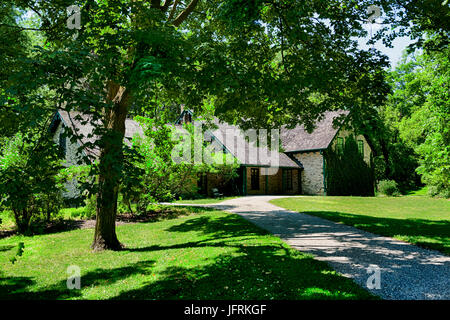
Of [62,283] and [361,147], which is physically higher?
[361,147]

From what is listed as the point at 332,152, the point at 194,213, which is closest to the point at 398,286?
the point at 194,213

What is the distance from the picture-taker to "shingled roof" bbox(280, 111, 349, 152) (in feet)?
81.9

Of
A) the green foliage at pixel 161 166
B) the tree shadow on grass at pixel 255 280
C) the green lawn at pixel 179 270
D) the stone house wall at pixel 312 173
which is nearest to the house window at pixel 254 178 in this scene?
the stone house wall at pixel 312 173

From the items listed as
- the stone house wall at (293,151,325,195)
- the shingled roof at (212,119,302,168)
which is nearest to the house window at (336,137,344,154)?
the stone house wall at (293,151,325,195)

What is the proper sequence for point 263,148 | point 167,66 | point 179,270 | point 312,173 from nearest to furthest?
1. point 167,66
2. point 179,270
3. point 312,173
4. point 263,148

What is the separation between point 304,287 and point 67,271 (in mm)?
5460

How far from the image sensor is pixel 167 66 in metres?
5.48

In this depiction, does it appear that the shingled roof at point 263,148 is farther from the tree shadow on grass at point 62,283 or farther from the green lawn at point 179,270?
the tree shadow on grass at point 62,283

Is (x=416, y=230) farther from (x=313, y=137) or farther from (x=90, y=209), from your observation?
(x=313, y=137)

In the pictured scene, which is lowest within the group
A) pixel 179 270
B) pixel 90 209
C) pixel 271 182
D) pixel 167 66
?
pixel 179 270

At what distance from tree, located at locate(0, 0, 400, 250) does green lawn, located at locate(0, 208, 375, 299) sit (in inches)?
54.6

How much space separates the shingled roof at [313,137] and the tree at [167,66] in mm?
15243

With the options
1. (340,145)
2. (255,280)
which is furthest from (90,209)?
(340,145)

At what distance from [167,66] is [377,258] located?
6.00 metres
